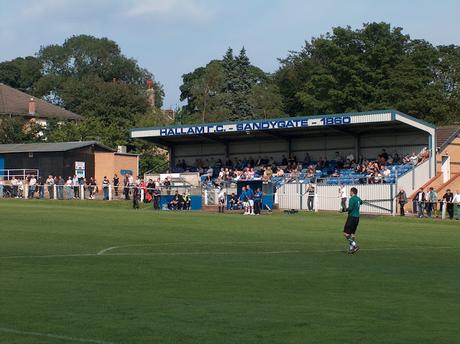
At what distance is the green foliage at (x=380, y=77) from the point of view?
3568 inches

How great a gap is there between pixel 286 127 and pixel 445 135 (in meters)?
9.93

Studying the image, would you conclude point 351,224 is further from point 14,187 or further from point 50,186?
point 14,187

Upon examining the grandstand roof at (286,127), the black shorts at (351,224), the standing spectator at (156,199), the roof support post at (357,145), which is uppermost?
the grandstand roof at (286,127)

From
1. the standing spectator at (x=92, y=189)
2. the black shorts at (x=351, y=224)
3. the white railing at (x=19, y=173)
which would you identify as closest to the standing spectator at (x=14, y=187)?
the white railing at (x=19, y=173)

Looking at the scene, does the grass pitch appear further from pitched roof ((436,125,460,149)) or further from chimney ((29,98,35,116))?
chimney ((29,98,35,116))

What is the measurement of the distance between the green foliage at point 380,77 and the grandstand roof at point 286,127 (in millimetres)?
30015

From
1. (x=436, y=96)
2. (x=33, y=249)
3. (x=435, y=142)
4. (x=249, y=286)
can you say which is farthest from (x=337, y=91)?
(x=249, y=286)

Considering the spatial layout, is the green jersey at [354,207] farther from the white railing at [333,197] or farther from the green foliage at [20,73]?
the green foliage at [20,73]

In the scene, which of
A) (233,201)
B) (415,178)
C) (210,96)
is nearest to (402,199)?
(415,178)

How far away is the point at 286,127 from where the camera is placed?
58.1 m

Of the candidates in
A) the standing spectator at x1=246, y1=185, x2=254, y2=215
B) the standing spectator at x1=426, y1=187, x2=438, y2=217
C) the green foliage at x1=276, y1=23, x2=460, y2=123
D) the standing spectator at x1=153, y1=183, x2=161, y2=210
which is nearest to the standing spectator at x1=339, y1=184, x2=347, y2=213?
the standing spectator at x1=426, y1=187, x2=438, y2=217

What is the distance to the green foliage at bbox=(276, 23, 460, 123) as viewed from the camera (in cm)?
9062

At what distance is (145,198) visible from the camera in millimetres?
55031

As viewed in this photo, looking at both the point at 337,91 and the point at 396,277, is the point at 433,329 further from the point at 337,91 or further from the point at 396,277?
the point at 337,91
